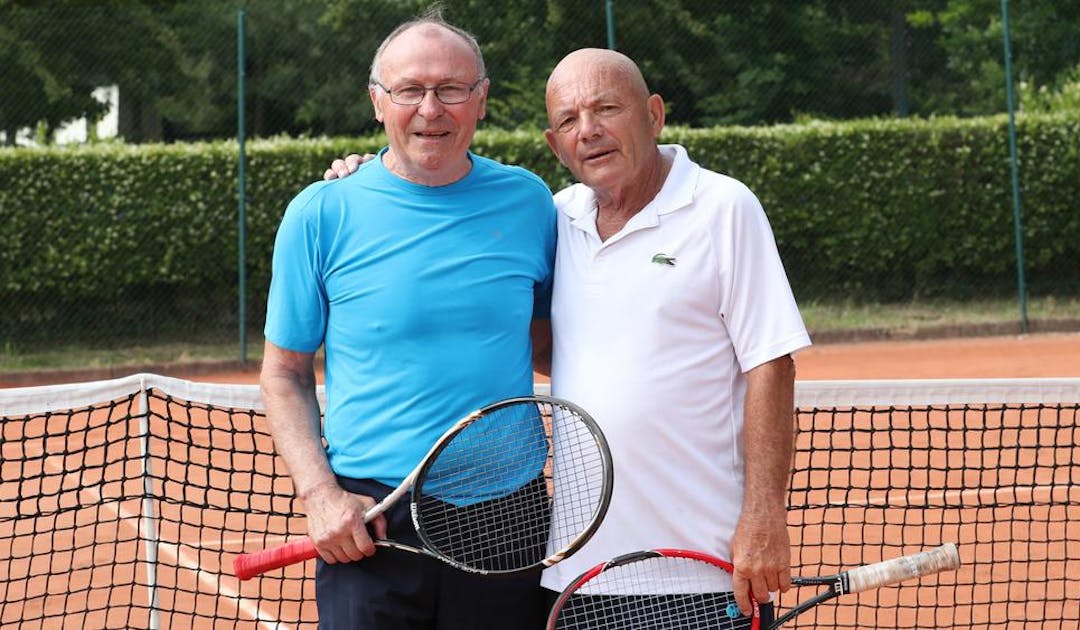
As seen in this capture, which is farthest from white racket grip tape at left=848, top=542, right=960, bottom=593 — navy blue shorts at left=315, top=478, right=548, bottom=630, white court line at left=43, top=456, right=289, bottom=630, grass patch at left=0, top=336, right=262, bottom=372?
grass patch at left=0, top=336, right=262, bottom=372

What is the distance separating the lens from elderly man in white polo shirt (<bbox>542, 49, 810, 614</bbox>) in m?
2.51

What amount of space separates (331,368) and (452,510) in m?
0.37

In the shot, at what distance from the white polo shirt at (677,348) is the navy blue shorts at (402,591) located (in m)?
0.17

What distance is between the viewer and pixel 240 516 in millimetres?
6738

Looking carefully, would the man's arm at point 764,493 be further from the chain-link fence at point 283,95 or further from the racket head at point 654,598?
the chain-link fence at point 283,95

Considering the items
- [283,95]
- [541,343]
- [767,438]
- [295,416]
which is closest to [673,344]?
[767,438]

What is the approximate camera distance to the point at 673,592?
2.57 metres

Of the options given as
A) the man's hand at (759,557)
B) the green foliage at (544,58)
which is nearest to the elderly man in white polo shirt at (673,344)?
the man's hand at (759,557)

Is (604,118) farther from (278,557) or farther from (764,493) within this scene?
(278,557)

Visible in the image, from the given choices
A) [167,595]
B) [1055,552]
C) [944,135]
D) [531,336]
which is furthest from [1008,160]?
[531,336]

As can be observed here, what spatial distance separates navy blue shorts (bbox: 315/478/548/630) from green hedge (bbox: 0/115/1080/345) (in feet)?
33.8

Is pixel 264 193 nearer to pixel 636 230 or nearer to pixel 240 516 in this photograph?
pixel 240 516

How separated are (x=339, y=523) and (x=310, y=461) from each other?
15 cm

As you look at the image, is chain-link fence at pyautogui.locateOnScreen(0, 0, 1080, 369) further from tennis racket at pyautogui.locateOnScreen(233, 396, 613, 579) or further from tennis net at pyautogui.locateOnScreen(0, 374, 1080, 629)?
tennis racket at pyautogui.locateOnScreen(233, 396, 613, 579)
